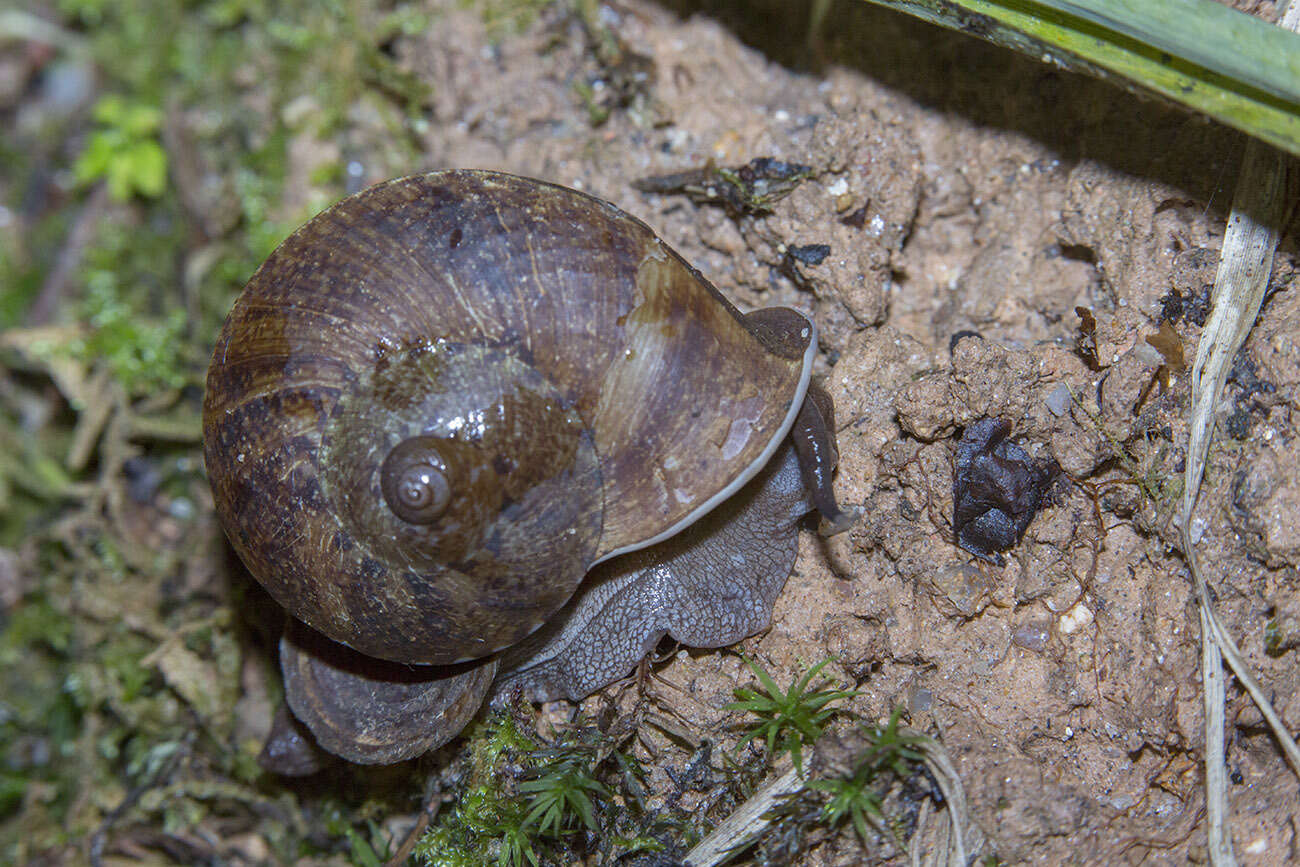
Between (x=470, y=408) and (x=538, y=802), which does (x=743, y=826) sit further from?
(x=470, y=408)

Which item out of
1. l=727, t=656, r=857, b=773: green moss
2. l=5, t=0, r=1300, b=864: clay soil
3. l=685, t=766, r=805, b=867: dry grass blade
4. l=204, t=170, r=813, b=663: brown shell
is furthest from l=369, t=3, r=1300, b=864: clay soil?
l=204, t=170, r=813, b=663: brown shell

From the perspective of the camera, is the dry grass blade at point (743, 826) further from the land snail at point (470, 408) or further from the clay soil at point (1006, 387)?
the land snail at point (470, 408)

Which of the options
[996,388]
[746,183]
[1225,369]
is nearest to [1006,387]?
[996,388]

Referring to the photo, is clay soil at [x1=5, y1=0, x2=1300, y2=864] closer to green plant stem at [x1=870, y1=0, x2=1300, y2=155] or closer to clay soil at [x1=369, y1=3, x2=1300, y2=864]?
clay soil at [x1=369, y1=3, x2=1300, y2=864]

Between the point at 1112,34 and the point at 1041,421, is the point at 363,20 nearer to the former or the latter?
the point at 1112,34

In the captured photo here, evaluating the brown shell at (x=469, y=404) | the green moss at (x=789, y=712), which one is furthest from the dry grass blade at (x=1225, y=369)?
the brown shell at (x=469, y=404)

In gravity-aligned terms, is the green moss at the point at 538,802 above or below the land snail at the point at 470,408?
below
